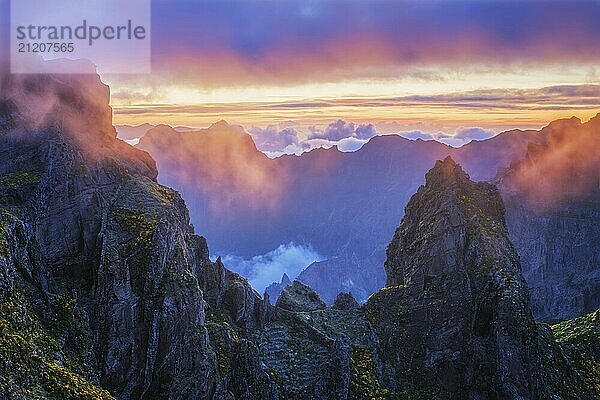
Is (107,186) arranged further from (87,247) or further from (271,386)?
(271,386)

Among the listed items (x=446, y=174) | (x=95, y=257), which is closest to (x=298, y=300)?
(x=446, y=174)

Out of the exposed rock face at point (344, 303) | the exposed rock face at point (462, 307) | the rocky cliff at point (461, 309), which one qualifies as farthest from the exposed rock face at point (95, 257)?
the exposed rock face at point (344, 303)

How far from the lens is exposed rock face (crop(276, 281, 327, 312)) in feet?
325

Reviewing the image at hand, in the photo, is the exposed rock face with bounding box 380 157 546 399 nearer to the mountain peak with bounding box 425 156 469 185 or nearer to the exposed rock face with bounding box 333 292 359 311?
the mountain peak with bounding box 425 156 469 185

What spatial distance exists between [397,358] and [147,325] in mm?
45297

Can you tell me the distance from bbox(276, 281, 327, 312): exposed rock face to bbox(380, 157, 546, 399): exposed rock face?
12.2 meters

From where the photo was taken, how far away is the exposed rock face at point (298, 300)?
325 ft

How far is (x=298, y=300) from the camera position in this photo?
4043 inches

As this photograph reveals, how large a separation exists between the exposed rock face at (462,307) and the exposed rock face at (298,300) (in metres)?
12.2

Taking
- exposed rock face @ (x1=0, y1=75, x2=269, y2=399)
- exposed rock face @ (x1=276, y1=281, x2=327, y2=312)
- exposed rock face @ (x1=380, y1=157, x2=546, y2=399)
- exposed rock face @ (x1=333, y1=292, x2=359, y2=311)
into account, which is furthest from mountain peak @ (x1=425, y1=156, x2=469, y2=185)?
exposed rock face @ (x1=0, y1=75, x2=269, y2=399)

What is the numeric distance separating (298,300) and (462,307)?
30.4 meters

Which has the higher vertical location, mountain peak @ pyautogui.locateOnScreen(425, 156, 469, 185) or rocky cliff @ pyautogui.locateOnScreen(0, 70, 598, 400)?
mountain peak @ pyautogui.locateOnScreen(425, 156, 469, 185)

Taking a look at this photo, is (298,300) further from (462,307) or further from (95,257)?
(95,257)

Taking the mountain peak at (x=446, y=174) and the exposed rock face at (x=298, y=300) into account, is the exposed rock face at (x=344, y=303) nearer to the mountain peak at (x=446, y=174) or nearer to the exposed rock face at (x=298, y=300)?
the exposed rock face at (x=298, y=300)
